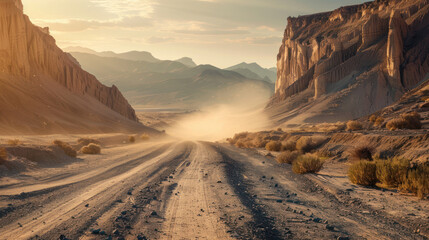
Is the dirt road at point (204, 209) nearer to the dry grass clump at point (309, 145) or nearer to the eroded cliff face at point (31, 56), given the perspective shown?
the dry grass clump at point (309, 145)

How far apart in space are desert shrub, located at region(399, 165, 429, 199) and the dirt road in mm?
384

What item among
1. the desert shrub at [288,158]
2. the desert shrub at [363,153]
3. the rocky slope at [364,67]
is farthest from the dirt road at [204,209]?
the rocky slope at [364,67]

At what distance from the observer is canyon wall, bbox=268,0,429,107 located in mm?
60969

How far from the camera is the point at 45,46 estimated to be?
52.1 m

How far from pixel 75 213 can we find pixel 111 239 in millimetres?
2271

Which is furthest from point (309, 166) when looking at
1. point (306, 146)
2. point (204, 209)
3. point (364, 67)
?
point (364, 67)

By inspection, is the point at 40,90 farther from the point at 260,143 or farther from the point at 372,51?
the point at 372,51

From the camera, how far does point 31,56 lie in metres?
49.3

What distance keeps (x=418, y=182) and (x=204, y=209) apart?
19.6 ft

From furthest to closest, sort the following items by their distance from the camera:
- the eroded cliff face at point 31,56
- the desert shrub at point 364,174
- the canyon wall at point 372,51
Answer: the canyon wall at point 372,51, the eroded cliff face at point 31,56, the desert shrub at point 364,174

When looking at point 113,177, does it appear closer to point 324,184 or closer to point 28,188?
point 28,188

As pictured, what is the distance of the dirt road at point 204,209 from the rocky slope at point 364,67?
5519 centimetres

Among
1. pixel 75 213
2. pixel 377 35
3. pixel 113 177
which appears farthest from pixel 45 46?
pixel 377 35

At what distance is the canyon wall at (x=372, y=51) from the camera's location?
60969 mm
